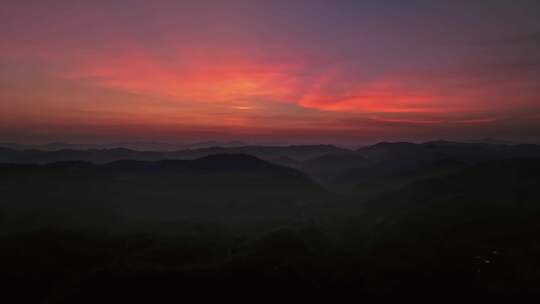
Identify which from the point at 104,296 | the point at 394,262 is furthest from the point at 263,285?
the point at 394,262

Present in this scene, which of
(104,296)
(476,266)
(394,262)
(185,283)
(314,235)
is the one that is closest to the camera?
(104,296)

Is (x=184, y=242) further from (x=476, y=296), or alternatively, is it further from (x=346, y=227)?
(x=476, y=296)

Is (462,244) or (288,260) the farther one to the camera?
(462,244)

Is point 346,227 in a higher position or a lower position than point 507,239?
lower

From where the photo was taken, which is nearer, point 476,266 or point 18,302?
point 18,302

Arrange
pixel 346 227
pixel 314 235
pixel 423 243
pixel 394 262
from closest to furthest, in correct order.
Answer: pixel 394 262, pixel 423 243, pixel 314 235, pixel 346 227

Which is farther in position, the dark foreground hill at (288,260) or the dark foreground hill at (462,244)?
the dark foreground hill at (462,244)

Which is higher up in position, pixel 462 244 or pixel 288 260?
pixel 462 244

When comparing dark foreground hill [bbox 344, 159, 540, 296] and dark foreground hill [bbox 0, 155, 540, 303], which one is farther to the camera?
dark foreground hill [bbox 344, 159, 540, 296]

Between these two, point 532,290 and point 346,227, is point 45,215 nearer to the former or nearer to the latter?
point 346,227

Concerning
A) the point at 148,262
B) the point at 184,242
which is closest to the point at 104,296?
the point at 148,262
